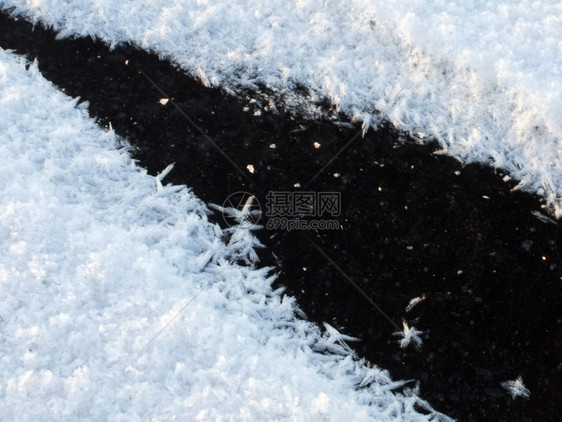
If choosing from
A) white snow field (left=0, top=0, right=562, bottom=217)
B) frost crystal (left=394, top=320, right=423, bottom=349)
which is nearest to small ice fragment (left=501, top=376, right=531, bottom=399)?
frost crystal (left=394, top=320, right=423, bottom=349)

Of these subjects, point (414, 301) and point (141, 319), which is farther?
point (414, 301)

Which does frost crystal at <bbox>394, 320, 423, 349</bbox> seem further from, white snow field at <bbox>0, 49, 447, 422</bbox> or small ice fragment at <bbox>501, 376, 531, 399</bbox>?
small ice fragment at <bbox>501, 376, 531, 399</bbox>

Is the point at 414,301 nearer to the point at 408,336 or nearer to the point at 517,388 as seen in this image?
the point at 408,336

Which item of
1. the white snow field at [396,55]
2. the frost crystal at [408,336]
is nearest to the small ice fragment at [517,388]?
the frost crystal at [408,336]

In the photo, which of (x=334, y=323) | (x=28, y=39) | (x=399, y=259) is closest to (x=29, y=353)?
(x=334, y=323)

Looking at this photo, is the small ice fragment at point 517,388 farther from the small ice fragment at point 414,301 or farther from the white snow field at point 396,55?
the white snow field at point 396,55

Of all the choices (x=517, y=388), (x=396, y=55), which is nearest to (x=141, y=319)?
(x=517, y=388)
